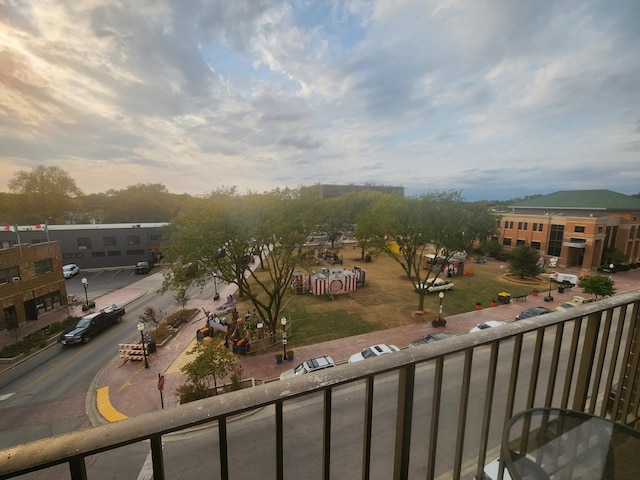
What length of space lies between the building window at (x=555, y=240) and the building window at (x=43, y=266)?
4922 cm

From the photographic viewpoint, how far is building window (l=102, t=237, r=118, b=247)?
115ft

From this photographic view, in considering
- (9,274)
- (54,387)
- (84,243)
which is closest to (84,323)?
(54,387)

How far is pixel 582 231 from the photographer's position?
3272cm

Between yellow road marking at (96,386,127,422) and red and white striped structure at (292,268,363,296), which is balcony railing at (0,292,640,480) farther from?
red and white striped structure at (292,268,363,296)

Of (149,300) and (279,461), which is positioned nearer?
(279,461)

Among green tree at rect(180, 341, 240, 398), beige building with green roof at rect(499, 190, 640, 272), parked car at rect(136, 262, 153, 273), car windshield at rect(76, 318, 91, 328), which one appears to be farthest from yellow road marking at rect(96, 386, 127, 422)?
beige building with green roof at rect(499, 190, 640, 272)

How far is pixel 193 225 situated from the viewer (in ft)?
45.3

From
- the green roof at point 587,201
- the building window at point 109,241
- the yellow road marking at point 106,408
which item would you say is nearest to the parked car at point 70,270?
the building window at point 109,241

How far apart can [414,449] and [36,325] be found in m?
23.3

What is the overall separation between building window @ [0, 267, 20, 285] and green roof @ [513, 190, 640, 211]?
59.7 meters

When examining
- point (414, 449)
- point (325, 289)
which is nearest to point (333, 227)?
point (325, 289)

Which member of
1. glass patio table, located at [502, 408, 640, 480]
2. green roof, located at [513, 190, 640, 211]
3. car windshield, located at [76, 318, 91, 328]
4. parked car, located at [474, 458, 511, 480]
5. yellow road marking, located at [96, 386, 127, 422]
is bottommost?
yellow road marking, located at [96, 386, 127, 422]

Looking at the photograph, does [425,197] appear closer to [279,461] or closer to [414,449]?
[414,449]

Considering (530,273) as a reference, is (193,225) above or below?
above
